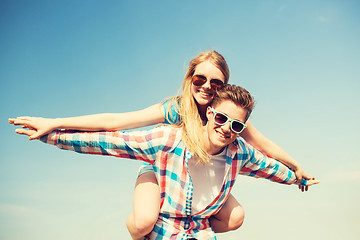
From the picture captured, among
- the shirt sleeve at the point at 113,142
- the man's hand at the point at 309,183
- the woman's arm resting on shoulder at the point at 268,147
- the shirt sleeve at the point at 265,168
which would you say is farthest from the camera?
the man's hand at the point at 309,183

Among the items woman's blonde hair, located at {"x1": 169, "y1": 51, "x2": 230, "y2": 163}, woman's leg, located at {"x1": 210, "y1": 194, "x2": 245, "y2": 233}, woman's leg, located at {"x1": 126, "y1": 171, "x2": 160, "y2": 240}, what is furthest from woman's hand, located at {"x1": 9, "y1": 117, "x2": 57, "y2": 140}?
woman's leg, located at {"x1": 210, "y1": 194, "x2": 245, "y2": 233}

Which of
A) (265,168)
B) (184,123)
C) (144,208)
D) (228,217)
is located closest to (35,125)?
(144,208)

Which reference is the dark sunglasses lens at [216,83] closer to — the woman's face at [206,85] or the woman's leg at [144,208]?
the woman's face at [206,85]

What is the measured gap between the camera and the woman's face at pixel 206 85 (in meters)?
4.44

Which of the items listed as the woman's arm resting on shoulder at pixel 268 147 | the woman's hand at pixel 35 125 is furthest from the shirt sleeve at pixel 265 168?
the woman's hand at pixel 35 125

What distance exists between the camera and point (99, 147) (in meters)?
3.91

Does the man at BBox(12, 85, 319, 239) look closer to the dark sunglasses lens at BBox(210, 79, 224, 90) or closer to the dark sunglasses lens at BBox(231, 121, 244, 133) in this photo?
the dark sunglasses lens at BBox(231, 121, 244, 133)

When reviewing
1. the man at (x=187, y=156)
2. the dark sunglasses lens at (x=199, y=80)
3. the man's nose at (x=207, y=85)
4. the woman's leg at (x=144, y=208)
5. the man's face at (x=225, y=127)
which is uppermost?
the dark sunglasses lens at (x=199, y=80)

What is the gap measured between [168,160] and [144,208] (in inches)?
23.5

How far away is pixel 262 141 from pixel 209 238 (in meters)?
1.53

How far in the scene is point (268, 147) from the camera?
4922mm

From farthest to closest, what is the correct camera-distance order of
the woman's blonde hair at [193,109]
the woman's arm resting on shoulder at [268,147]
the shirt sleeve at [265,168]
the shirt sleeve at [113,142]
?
the woman's arm resting on shoulder at [268,147], the shirt sleeve at [265,168], the woman's blonde hair at [193,109], the shirt sleeve at [113,142]

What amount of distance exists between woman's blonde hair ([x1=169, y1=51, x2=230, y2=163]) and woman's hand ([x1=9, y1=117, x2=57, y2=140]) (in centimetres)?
151

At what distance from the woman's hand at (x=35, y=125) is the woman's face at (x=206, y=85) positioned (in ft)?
5.84
